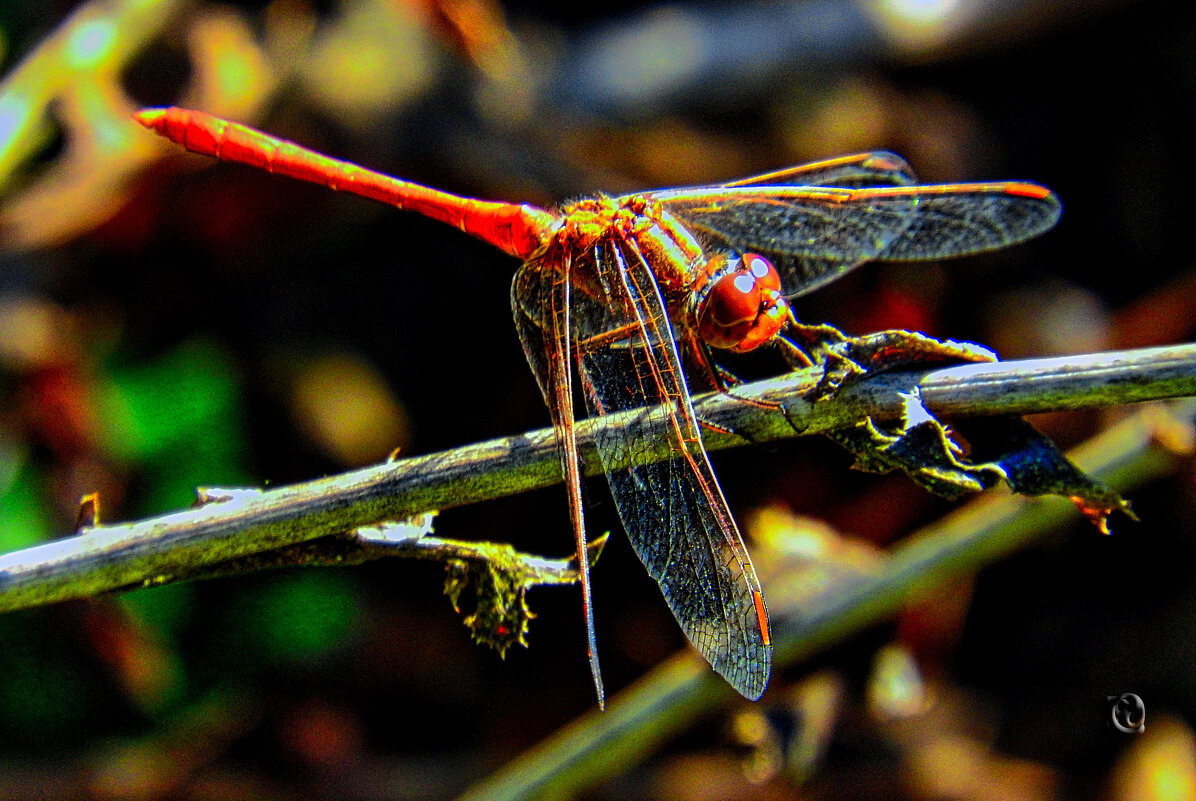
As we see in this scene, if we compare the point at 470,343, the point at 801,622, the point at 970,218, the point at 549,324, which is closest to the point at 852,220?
the point at 970,218

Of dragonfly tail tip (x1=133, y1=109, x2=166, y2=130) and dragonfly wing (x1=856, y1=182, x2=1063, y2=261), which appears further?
dragonfly tail tip (x1=133, y1=109, x2=166, y2=130)

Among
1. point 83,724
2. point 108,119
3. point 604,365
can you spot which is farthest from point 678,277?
point 83,724

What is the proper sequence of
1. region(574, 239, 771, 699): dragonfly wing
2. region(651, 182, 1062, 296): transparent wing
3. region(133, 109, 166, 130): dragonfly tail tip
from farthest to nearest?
region(133, 109, 166, 130): dragonfly tail tip → region(651, 182, 1062, 296): transparent wing → region(574, 239, 771, 699): dragonfly wing

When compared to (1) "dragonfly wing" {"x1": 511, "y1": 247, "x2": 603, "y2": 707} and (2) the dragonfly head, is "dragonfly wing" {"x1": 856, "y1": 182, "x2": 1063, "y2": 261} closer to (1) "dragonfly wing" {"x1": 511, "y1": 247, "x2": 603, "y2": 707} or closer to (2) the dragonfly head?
(2) the dragonfly head

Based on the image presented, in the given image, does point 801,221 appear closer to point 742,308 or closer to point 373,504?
point 742,308

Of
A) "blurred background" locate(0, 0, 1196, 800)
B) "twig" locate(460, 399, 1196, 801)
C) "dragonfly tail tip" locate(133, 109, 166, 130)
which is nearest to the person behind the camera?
"twig" locate(460, 399, 1196, 801)

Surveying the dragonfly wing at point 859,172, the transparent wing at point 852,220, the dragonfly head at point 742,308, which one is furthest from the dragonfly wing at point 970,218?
the dragonfly head at point 742,308

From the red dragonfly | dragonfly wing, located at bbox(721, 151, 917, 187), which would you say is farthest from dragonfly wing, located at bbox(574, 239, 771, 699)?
dragonfly wing, located at bbox(721, 151, 917, 187)
